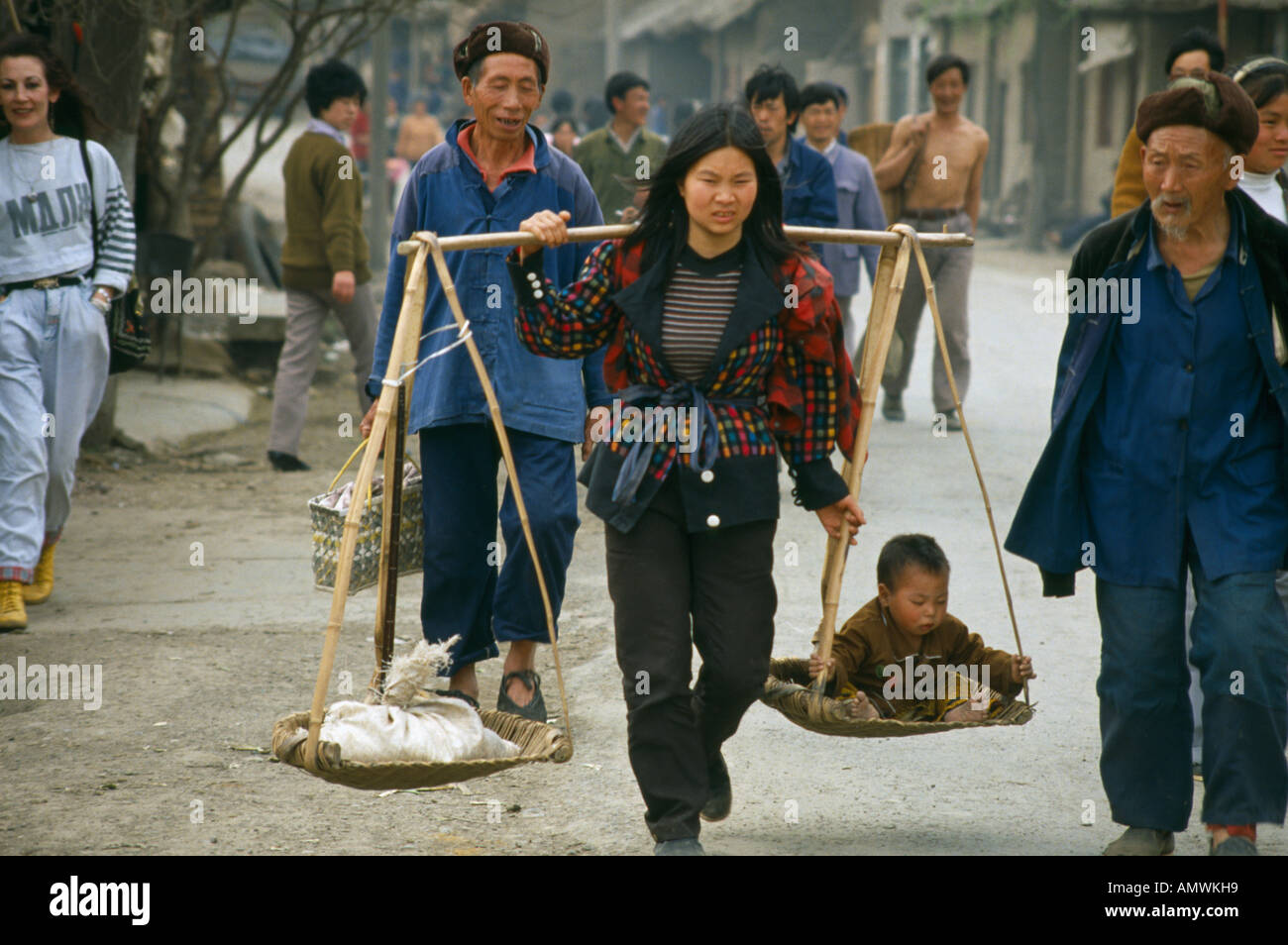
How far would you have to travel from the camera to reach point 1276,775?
10.8ft

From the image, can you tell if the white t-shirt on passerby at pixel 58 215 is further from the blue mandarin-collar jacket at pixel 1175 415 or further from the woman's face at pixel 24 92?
the blue mandarin-collar jacket at pixel 1175 415

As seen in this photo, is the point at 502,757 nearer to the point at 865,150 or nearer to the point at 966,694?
the point at 966,694

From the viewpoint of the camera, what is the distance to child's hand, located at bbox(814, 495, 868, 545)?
11.6ft

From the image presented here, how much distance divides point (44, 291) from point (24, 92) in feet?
2.19

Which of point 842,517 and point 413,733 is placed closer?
point 413,733

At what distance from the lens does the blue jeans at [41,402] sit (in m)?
5.38

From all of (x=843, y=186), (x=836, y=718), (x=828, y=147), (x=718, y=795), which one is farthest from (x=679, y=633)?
(x=828, y=147)

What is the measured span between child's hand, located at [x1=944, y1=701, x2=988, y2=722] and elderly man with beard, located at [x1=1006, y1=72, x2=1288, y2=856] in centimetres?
27

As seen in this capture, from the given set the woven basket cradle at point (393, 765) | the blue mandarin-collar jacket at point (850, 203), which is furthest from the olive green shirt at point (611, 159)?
the woven basket cradle at point (393, 765)

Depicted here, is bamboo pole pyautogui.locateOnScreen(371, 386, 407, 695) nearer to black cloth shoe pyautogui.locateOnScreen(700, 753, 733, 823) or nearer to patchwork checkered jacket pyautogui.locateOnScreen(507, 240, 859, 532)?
patchwork checkered jacket pyautogui.locateOnScreen(507, 240, 859, 532)

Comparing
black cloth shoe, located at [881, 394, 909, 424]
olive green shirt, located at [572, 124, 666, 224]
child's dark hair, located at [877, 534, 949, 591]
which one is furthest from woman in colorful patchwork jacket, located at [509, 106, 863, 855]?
black cloth shoe, located at [881, 394, 909, 424]

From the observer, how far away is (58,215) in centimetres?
552

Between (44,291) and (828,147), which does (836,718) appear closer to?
(44,291)

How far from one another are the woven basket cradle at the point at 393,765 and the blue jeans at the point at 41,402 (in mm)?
2470
